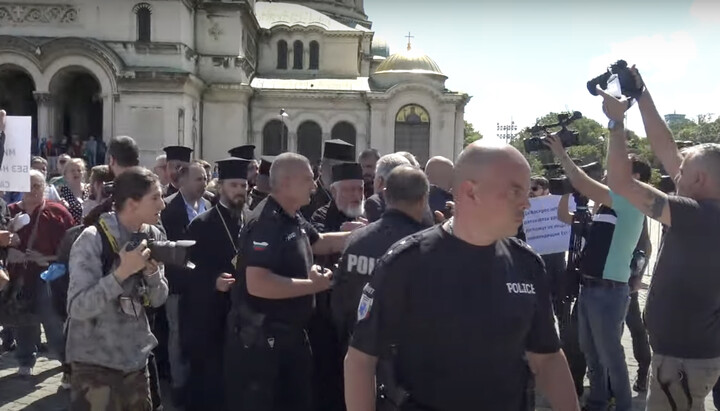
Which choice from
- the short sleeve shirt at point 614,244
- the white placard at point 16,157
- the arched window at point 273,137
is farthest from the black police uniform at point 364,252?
the arched window at point 273,137

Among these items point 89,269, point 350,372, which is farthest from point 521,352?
point 89,269

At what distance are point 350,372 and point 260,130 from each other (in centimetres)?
3762

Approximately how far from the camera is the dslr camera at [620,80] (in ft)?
13.5

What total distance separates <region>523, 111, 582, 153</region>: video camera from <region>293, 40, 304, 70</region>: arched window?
4111 centimetres

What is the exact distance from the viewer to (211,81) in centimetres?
3688

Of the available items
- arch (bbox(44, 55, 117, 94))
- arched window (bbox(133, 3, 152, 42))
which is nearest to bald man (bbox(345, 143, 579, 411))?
arch (bbox(44, 55, 117, 94))

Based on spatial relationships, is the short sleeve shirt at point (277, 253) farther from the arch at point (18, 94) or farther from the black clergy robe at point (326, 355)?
the arch at point (18, 94)

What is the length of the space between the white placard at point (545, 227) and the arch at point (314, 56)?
3887 centimetres

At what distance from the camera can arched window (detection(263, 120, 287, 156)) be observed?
3953 centimetres

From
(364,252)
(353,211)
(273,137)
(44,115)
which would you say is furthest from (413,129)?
(364,252)

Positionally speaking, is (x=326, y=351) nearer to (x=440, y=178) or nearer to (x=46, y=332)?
(x=440, y=178)

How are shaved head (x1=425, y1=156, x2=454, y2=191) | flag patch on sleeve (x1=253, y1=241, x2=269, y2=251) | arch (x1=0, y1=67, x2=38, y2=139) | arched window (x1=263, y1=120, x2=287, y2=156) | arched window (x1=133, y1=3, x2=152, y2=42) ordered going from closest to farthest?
flag patch on sleeve (x1=253, y1=241, x2=269, y2=251) < shaved head (x1=425, y1=156, x2=454, y2=191) < arched window (x1=133, y1=3, x2=152, y2=42) < arch (x1=0, y1=67, x2=38, y2=139) < arched window (x1=263, y1=120, x2=287, y2=156)

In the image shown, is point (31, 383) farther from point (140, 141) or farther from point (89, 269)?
point (140, 141)

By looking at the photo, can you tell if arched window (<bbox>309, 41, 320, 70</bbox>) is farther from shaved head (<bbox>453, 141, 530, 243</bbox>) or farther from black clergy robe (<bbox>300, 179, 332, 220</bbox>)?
shaved head (<bbox>453, 141, 530, 243</bbox>)
